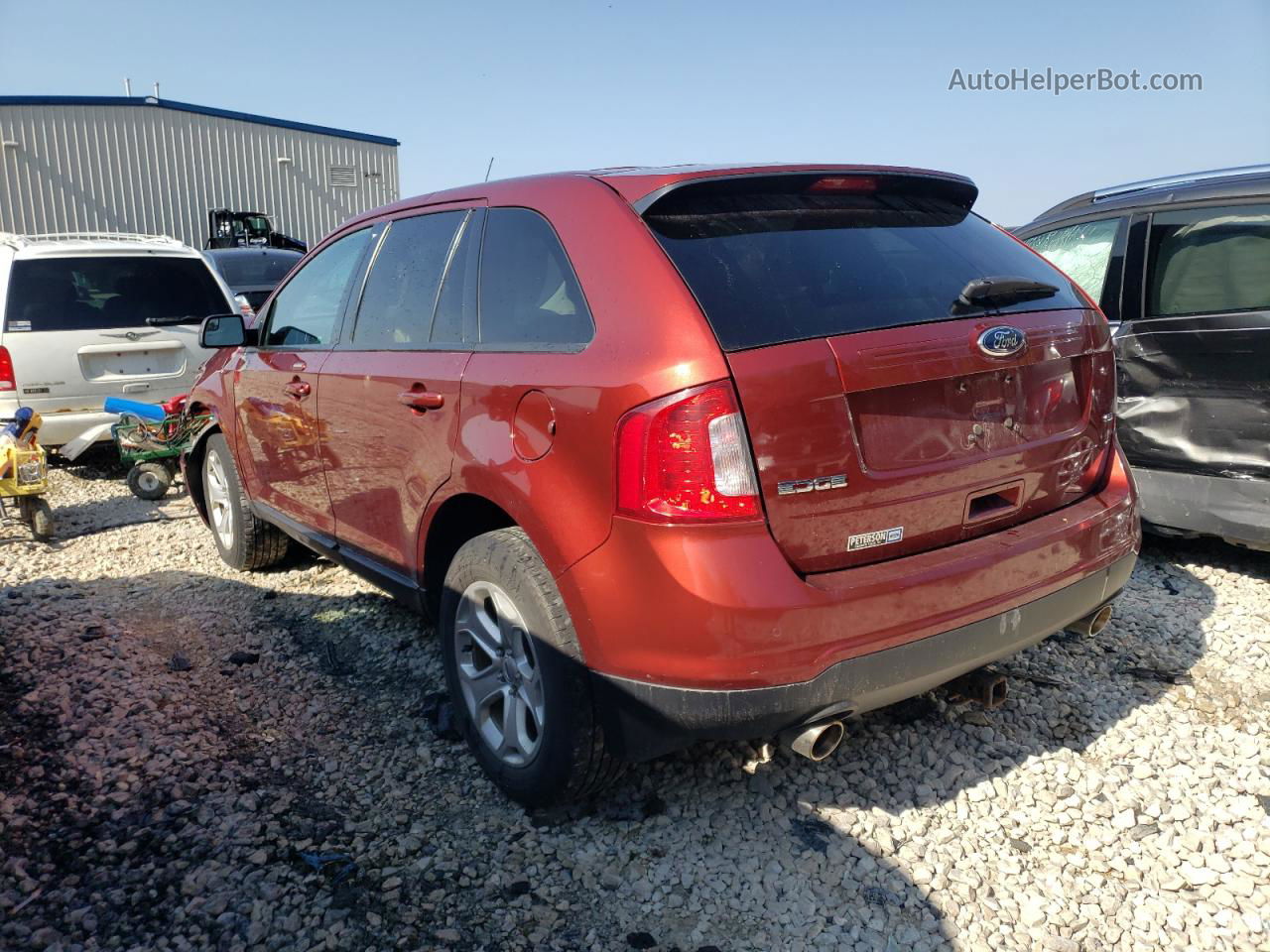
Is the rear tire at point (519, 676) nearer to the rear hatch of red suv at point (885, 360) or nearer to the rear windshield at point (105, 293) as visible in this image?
the rear hatch of red suv at point (885, 360)

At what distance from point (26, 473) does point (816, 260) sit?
17.8 feet

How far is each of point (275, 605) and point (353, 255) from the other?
183cm

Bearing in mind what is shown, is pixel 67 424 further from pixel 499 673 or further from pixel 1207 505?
pixel 1207 505

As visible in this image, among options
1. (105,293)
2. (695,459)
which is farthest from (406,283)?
(105,293)

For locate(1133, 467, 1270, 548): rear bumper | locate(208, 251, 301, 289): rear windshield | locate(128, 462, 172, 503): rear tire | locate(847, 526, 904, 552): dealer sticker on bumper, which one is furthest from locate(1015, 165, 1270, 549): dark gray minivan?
locate(208, 251, 301, 289): rear windshield

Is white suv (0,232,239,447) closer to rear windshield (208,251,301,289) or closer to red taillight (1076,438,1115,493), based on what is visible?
rear windshield (208,251,301,289)

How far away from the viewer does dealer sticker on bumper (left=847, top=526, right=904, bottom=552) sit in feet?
7.78

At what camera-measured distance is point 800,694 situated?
228 centimetres

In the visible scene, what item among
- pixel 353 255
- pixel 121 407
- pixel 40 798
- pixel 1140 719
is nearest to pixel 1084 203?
pixel 1140 719

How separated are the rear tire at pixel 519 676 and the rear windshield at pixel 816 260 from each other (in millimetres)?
890

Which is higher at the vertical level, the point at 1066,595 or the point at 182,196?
the point at 182,196

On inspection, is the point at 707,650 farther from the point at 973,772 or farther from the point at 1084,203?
the point at 1084,203

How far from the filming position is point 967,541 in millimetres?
2572

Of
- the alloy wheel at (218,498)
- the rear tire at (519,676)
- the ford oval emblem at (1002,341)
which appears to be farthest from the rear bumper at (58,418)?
the ford oval emblem at (1002,341)
